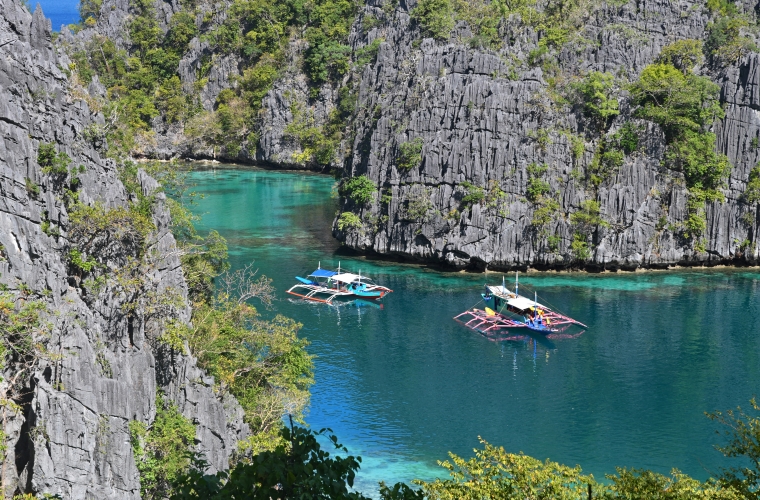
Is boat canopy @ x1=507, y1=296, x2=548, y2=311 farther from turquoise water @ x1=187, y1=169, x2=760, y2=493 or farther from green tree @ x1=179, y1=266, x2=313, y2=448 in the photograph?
green tree @ x1=179, y1=266, x2=313, y2=448

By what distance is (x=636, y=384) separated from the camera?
141ft

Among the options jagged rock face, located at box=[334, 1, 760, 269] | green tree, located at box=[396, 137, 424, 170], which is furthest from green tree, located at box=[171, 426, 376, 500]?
green tree, located at box=[396, 137, 424, 170]

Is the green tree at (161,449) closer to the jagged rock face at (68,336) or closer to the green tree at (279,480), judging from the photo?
the jagged rock face at (68,336)

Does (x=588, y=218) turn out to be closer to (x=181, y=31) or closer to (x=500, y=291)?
(x=500, y=291)

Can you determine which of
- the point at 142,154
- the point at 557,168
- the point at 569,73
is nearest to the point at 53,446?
the point at 557,168

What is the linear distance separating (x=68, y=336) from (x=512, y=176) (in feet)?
156

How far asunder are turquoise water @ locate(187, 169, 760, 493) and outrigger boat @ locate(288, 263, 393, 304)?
Answer: 44.8 inches

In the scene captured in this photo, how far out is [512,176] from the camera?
6650 cm

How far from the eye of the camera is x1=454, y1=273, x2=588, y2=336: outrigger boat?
51562mm

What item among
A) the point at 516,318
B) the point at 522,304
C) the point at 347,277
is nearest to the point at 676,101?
the point at 522,304

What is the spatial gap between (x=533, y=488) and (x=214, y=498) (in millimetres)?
11023

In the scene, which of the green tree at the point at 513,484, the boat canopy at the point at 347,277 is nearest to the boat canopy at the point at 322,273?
the boat canopy at the point at 347,277

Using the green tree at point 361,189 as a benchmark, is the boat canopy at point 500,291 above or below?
below

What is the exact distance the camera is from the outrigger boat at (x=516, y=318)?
51562mm
